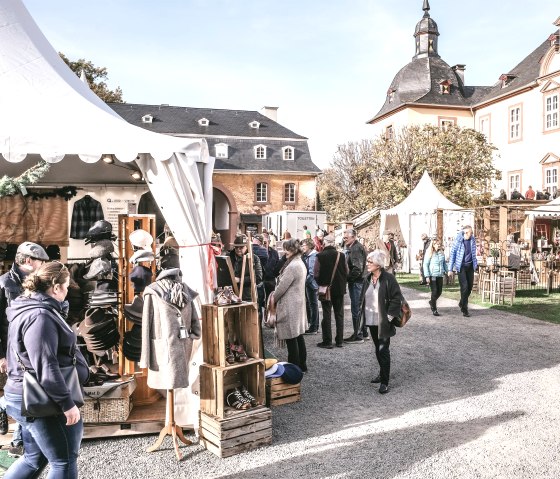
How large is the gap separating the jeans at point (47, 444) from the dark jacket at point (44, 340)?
19cm

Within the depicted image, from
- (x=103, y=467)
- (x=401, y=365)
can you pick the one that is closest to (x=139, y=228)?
(x=103, y=467)

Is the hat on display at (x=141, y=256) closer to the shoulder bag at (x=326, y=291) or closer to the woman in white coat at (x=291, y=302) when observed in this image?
the woman in white coat at (x=291, y=302)

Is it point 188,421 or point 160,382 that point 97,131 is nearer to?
point 160,382

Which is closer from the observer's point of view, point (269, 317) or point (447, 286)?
point (269, 317)

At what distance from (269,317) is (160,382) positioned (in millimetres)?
2438

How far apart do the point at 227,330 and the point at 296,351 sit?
2.03 m

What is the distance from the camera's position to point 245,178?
129 feet

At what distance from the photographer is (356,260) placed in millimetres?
9648

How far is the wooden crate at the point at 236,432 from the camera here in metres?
4.82

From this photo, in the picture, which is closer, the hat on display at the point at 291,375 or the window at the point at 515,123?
the hat on display at the point at 291,375

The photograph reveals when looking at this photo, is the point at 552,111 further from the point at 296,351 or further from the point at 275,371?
the point at 275,371

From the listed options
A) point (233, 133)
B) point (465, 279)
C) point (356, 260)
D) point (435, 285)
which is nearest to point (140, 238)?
point (356, 260)

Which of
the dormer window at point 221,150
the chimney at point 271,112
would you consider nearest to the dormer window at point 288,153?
the dormer window at point 221,150

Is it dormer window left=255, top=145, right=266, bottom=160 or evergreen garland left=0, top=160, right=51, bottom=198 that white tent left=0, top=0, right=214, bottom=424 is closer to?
evergreen garland left=0, top=160, right=51, bottom=198
